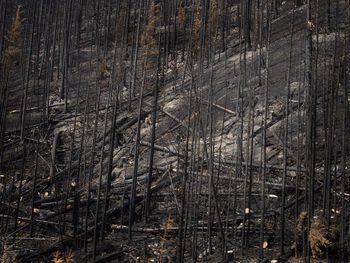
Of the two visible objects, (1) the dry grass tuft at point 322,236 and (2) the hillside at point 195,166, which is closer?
(1) the dry grass tuft at point 322,236

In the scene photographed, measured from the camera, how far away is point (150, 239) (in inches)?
269

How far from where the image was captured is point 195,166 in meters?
9.21

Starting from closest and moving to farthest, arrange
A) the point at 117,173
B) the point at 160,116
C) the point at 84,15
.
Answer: the point at 117,173 → the point at 160,116 → the point at 84,15

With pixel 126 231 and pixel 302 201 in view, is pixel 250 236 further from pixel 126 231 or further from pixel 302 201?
pixel 126 231

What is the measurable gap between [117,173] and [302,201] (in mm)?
5333

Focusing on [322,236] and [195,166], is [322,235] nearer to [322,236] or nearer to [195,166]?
[322,236]

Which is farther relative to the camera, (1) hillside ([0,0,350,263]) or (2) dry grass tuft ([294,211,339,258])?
(1) hillside ([0,0,350,263])

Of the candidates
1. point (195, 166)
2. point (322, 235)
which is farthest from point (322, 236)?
point (195, 166)

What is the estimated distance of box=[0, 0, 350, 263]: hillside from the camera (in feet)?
18.2

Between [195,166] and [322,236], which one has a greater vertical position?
[195,166]

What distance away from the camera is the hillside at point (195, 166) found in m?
5.56

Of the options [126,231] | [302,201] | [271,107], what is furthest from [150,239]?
[271,107]

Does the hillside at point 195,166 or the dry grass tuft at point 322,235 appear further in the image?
the hillside at point 195,166

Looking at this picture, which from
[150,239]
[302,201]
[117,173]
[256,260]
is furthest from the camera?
[117,173]
